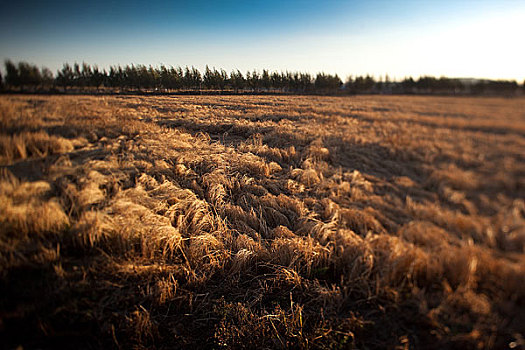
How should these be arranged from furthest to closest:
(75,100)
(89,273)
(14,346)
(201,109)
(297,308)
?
(201,109) → (75,100) → (297,308) → (89,273) → (14,346)

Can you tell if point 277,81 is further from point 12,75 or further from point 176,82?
point 12,75

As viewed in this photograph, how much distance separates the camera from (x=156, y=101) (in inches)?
137

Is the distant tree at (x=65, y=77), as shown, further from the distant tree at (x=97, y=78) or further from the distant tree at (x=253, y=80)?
the distant tree at (x=253, y=80)

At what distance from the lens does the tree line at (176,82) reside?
1578 mm

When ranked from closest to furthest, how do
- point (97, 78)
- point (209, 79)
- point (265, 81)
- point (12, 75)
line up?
point (12, 75)
point (97, 78)
point (209, 79)
point (265, 81)

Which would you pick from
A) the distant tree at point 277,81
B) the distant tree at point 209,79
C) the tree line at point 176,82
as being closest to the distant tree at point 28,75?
the tree line at point 176,82

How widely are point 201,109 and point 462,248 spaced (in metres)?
4.11

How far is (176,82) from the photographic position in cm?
348

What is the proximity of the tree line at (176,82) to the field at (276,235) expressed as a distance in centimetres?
11

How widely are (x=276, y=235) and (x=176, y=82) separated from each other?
2.90m

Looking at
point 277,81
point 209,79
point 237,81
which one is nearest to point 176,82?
point 209,79

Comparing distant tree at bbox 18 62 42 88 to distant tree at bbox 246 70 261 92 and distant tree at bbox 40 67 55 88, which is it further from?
distant tree at bbox 246 70 261 92

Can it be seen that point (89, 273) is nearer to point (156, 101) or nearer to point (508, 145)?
point (156, 101)

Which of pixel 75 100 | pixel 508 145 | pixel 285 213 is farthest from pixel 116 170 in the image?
pixel 508 145
